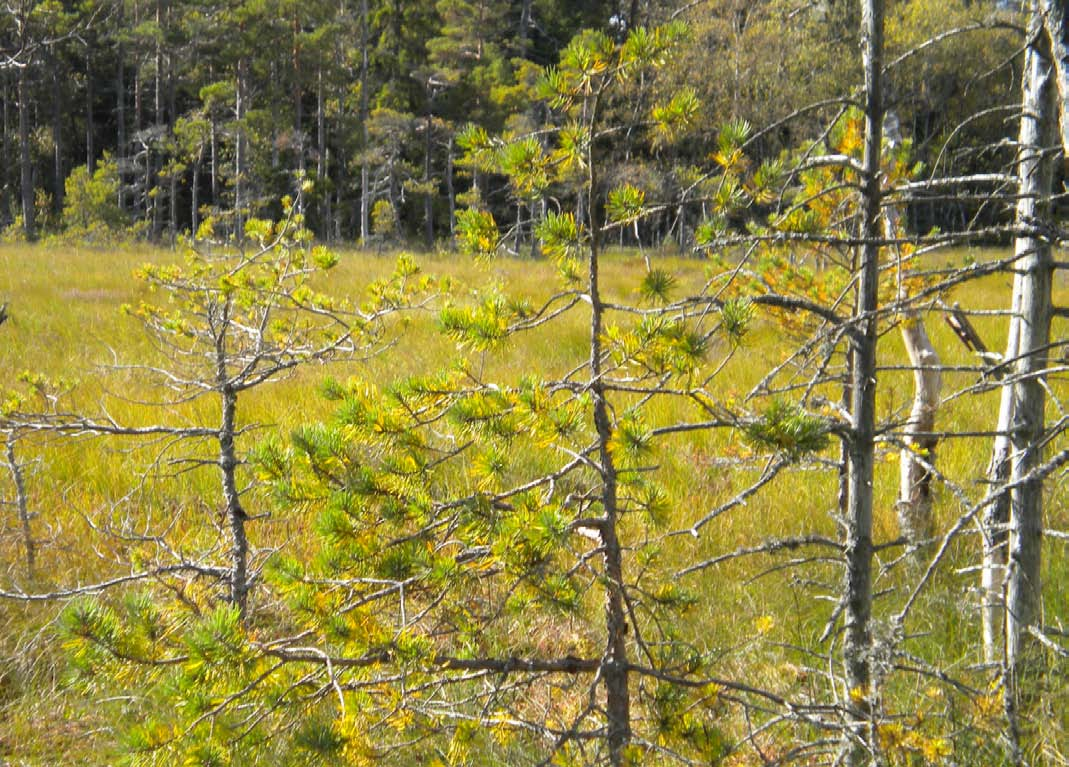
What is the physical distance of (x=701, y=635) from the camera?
3.05 m

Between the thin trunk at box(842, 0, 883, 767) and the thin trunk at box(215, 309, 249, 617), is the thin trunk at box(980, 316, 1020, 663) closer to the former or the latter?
the thin trunk at box(842, 0, 883, 767)

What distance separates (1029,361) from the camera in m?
2.30

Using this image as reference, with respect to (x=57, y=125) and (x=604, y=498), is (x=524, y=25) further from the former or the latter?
(x=604, y=498)

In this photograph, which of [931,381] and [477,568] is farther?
[931,381]

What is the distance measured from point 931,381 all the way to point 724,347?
3.97m

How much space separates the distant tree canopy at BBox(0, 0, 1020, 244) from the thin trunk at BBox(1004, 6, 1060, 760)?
1709cm

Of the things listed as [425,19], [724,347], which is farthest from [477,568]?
[425,19]

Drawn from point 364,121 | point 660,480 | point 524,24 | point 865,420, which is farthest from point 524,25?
point 865,420

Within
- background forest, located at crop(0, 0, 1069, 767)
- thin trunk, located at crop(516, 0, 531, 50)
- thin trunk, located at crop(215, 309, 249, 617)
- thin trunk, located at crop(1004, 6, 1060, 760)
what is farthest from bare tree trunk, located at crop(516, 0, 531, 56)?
thin trunk, located at crop(1004, 6, 1060, 760)

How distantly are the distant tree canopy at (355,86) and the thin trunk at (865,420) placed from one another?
694 inches

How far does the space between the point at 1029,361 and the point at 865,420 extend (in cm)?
82

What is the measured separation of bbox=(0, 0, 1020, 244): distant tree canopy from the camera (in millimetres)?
22391

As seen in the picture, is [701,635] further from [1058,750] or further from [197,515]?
[197,515]

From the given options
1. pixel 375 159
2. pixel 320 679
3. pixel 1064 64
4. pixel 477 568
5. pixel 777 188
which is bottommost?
pixel 320 679
